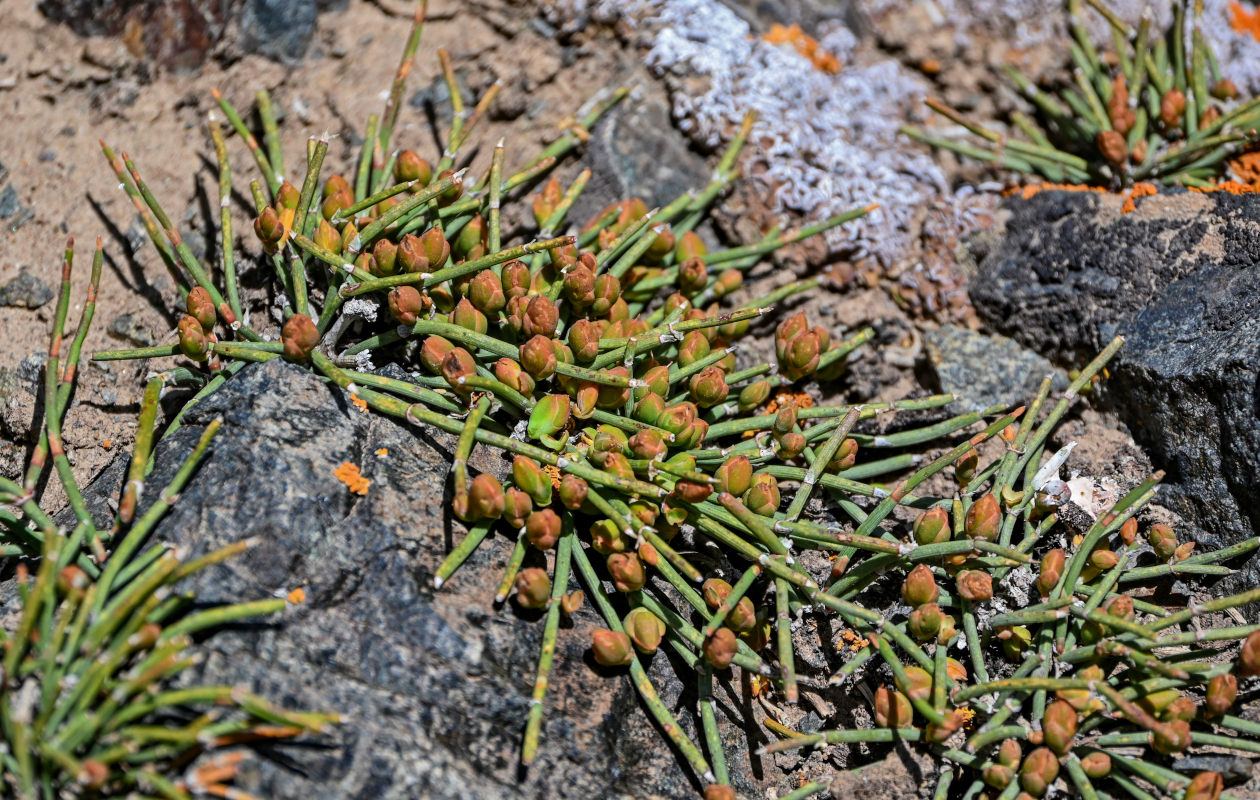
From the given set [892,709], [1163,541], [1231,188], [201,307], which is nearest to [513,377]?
[201,307]

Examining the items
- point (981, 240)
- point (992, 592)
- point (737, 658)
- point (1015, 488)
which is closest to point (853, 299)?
point (981, 240)

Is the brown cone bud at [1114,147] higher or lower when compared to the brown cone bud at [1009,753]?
higher

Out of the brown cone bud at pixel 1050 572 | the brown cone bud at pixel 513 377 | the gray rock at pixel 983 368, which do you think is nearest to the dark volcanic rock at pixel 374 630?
the brown cone bud at pixel 513 377

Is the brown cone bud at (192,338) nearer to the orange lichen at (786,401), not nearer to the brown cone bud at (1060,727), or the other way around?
the orange lichen at (786,401)

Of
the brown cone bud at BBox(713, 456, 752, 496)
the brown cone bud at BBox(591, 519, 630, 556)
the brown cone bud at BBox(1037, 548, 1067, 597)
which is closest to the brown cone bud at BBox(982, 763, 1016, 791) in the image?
the brown cone bud at BBox(1037, 548, 1067, 597)

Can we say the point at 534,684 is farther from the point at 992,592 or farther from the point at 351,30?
the point at 351,30

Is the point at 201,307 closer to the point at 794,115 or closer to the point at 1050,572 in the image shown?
the point at 794,115

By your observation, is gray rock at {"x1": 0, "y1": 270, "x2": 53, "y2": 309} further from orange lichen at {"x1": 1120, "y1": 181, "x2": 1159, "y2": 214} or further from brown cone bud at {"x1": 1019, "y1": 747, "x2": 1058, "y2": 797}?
orange lichen at {"x1": 1120, "y1": 181, "x2": 1159, "y2": 214}
